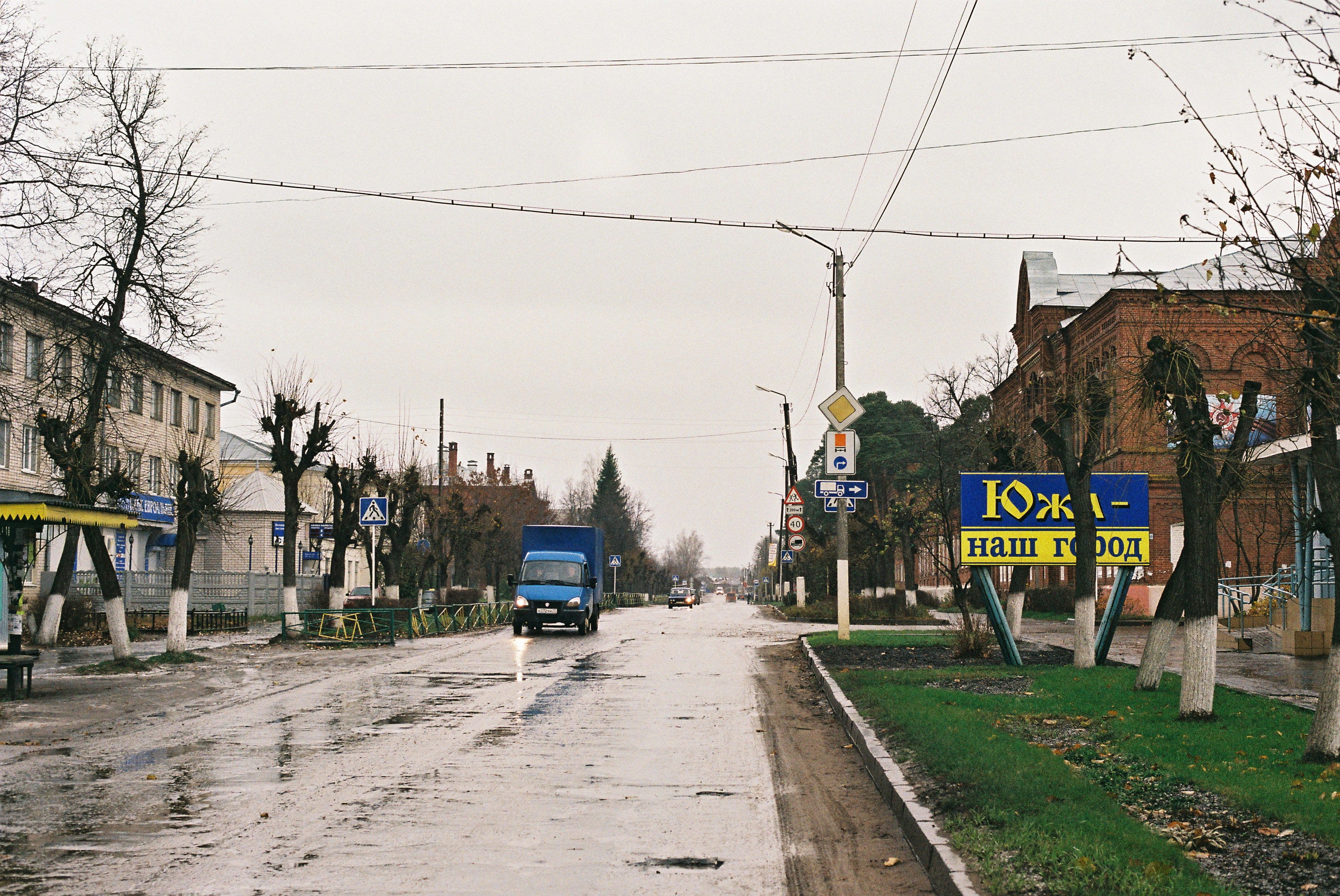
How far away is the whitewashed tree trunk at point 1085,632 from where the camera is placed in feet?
59.9

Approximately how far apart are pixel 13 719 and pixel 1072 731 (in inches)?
450

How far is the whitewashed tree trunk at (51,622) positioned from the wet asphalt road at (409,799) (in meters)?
12.9

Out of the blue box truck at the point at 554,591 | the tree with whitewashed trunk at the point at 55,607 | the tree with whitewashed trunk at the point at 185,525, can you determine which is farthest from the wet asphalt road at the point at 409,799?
the blue box truck at the point at 554,591

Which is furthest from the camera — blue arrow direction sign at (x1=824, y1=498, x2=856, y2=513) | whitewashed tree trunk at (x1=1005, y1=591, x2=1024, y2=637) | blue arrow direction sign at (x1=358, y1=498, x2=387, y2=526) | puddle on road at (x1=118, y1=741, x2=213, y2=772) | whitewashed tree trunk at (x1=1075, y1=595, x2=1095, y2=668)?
blue arrow direction sign at (x1=358, y1=498, x2=387, y2=526)

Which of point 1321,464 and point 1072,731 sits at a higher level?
point 1321,464

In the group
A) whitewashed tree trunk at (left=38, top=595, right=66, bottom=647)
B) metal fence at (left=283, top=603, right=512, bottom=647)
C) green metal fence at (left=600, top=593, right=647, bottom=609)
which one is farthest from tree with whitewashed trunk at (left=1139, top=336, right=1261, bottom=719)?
green metal fence at (left=600, top=593, right=647, bottom=609)

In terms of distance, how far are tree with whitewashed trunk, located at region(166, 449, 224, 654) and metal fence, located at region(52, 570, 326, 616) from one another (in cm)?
1468

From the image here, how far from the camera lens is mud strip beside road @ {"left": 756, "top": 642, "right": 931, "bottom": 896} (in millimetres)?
6805

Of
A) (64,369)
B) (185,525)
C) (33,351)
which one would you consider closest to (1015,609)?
(185,525)

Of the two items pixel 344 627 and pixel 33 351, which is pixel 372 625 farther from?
pixel 33 351

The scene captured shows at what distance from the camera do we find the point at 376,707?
1508cm

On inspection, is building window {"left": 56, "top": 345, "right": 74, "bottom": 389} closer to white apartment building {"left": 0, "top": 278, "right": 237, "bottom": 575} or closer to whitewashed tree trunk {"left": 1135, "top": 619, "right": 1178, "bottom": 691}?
white apartment building {"left": 0, "top": 278, "right": 237, "bottom": 575}

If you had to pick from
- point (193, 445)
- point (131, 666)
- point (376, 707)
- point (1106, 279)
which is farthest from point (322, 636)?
point (1106, 279)

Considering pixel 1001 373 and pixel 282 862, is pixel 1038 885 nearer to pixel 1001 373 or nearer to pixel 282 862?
pixel 282 862
